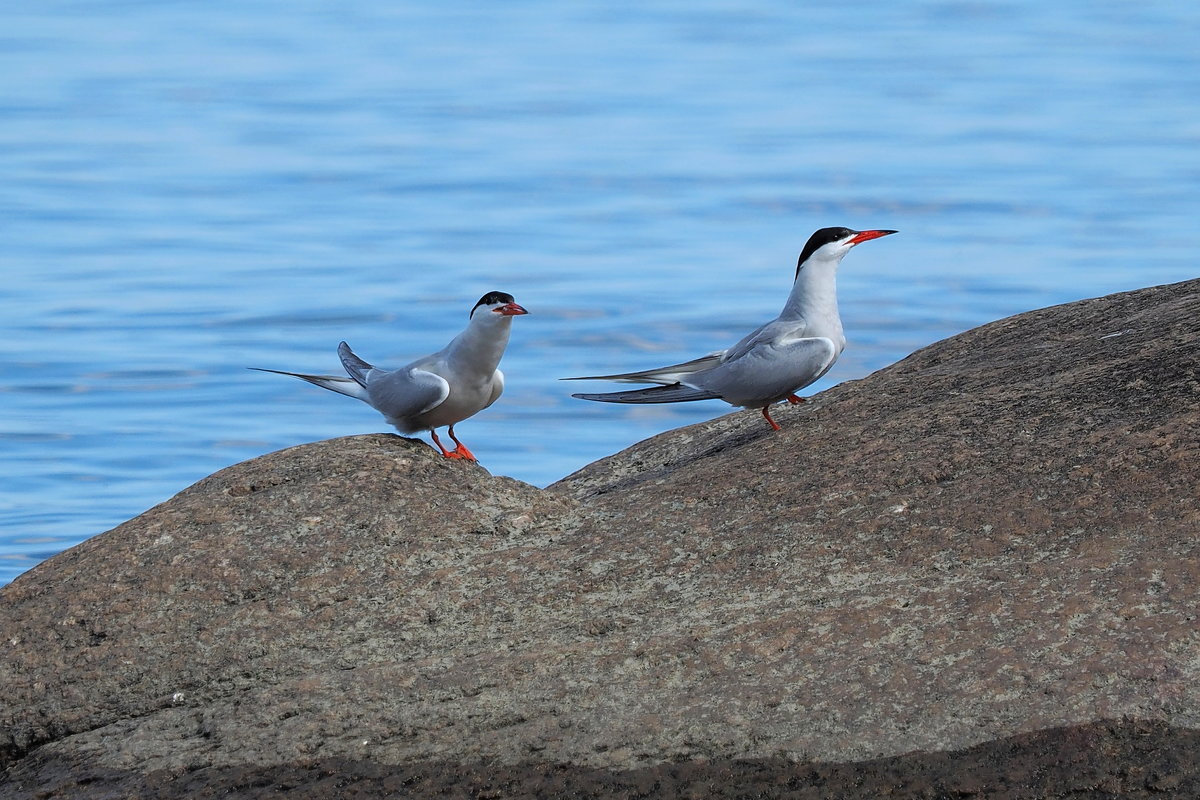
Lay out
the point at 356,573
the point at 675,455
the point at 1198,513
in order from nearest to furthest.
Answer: the point at 1198,513 < the point at 356,573 < the point at 675,455

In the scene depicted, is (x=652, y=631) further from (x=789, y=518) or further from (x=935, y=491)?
(x=935, y=491)

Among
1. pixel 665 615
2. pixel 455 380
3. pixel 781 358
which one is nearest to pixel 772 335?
pixel 781 358

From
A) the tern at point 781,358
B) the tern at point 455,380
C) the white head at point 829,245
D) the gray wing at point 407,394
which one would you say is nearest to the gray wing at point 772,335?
the tern at point 781,358

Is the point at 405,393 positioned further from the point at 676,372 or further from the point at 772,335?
the point at 772,335

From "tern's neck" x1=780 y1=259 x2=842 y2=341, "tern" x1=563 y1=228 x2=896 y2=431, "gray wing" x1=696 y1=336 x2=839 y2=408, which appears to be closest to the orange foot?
"tern" x1=563 y1=228 x2=896 y2=431

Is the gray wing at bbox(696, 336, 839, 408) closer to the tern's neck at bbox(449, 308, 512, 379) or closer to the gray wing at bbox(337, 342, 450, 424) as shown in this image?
the tern's neck at bbox(449, 308, 512, 379)

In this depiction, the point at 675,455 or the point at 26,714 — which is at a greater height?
the point at 675,455

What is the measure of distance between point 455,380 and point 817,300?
1.60 metres

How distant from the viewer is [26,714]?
15.2 ft

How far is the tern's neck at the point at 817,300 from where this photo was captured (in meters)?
6.91

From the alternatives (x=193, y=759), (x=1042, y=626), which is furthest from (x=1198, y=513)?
→ (x=193, y=759)

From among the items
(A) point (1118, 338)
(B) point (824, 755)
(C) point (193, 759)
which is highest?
(A) point (1118, 338)

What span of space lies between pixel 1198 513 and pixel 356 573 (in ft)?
7.62

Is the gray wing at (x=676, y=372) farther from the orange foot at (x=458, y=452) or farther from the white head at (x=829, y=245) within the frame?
the orange foot at (x=458, y=452)
